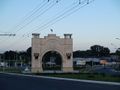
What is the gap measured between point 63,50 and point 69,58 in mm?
2406

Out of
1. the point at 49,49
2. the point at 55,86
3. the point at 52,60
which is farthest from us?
the point at 52,60

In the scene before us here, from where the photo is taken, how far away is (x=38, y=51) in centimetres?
8612

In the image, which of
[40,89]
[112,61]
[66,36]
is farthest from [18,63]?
[40,89]

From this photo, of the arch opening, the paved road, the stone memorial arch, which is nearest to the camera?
the paved road

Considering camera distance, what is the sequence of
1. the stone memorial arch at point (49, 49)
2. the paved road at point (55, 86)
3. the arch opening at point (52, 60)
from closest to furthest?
the paved road at point (55, 86)
the stone memorial arch at point (49, 49)
the arch opening at point (52, 60)

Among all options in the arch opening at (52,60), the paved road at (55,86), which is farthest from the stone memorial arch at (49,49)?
the paved road at (55,86)

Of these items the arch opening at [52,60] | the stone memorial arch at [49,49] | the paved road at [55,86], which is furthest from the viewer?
the arch opening at [52,60]

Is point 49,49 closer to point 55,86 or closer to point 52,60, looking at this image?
point 52,60

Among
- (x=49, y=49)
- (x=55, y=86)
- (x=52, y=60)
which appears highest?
(x=49, y=49)

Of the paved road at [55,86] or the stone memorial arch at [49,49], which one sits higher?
the stone memorial arch at [49,49]

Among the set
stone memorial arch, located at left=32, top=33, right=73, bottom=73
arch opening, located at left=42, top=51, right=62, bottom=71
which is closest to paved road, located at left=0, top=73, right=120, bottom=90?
stone memorial arch, located at left=32, top=33, right=73, bottom=73

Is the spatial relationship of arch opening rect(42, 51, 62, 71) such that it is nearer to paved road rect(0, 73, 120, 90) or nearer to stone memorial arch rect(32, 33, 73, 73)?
stone memorial arch rect(32, 33, 73, 73)

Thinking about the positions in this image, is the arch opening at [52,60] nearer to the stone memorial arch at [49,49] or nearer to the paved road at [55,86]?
the stone memorial arch at [49,49]

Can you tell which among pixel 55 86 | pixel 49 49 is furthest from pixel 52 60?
pixel 55 86
